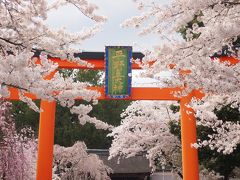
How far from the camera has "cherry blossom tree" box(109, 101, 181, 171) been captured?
14.3 m

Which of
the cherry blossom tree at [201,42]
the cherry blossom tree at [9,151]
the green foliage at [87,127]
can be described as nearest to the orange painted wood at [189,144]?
the cherry blossom tree at [9,151]

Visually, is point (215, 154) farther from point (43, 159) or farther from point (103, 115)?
point (103, 115)

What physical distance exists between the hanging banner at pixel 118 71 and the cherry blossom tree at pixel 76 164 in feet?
20.4

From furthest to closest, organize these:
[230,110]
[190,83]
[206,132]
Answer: [206,132], [230,110], [190,83]

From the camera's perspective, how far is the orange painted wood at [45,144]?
34.8 ft

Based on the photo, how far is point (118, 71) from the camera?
1090 cm

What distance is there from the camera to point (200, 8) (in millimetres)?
4660

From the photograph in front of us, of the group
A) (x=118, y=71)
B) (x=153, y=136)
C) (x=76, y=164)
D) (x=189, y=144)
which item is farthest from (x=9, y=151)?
(x=76, y=164)

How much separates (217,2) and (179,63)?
1.02 meters

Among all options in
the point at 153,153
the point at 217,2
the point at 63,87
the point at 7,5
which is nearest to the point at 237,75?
the point at 217,2

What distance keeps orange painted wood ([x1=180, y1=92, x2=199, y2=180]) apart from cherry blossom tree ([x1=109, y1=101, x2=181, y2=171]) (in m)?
2.87

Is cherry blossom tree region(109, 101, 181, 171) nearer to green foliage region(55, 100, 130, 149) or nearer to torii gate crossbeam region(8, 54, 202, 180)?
torii gate crossbeam region(8, 54, 202, 180)

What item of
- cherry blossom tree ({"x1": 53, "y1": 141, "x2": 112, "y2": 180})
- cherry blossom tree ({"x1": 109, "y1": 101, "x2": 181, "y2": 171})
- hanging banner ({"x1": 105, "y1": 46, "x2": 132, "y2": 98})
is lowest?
cherry blossom tree ({"x1": 53, "y1": 141, "x2": 112, "y2": 180})

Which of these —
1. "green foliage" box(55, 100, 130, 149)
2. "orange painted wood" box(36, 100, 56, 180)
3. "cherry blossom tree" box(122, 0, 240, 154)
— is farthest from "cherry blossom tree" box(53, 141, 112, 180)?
"cherry blossom tree" box(122, 0, 240, 154)
